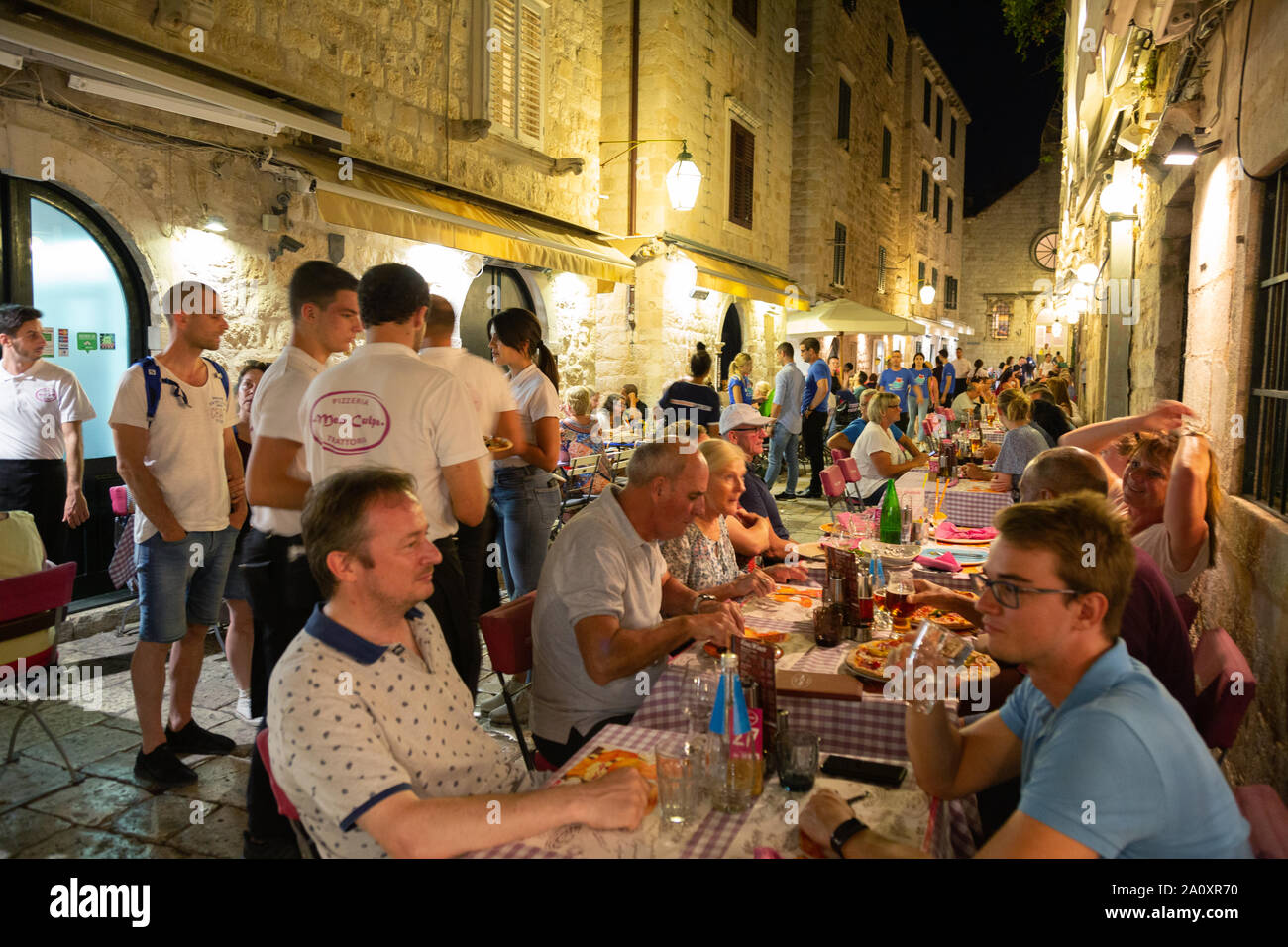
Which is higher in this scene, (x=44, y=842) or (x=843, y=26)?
(x=843, y=26)

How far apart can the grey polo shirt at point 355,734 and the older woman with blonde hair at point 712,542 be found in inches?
70.4

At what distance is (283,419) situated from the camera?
2.94 metres

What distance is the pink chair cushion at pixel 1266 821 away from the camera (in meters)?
1.52

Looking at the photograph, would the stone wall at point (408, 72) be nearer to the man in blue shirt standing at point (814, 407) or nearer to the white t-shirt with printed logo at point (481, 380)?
the white t-shirt with printed logo at point (481, 380)

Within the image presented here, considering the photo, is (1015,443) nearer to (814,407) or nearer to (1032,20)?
(814,407)

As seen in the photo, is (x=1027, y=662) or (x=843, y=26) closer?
(x=1027, y=662)

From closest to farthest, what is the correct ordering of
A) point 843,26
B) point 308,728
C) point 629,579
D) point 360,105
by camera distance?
point 308,728, point 629,579, point 360,105, point 843,26

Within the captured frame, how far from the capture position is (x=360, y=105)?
7.18 metres

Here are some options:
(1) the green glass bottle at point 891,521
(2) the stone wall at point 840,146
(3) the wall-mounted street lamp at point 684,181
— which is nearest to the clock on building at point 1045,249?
(2) the stone wall at point 840,146

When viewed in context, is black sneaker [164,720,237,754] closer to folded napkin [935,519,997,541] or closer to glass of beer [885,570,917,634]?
glass of beer [885,570,917,634]

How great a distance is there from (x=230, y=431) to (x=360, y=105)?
4.18 m

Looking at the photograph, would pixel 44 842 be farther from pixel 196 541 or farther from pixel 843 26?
pixel 843 26
